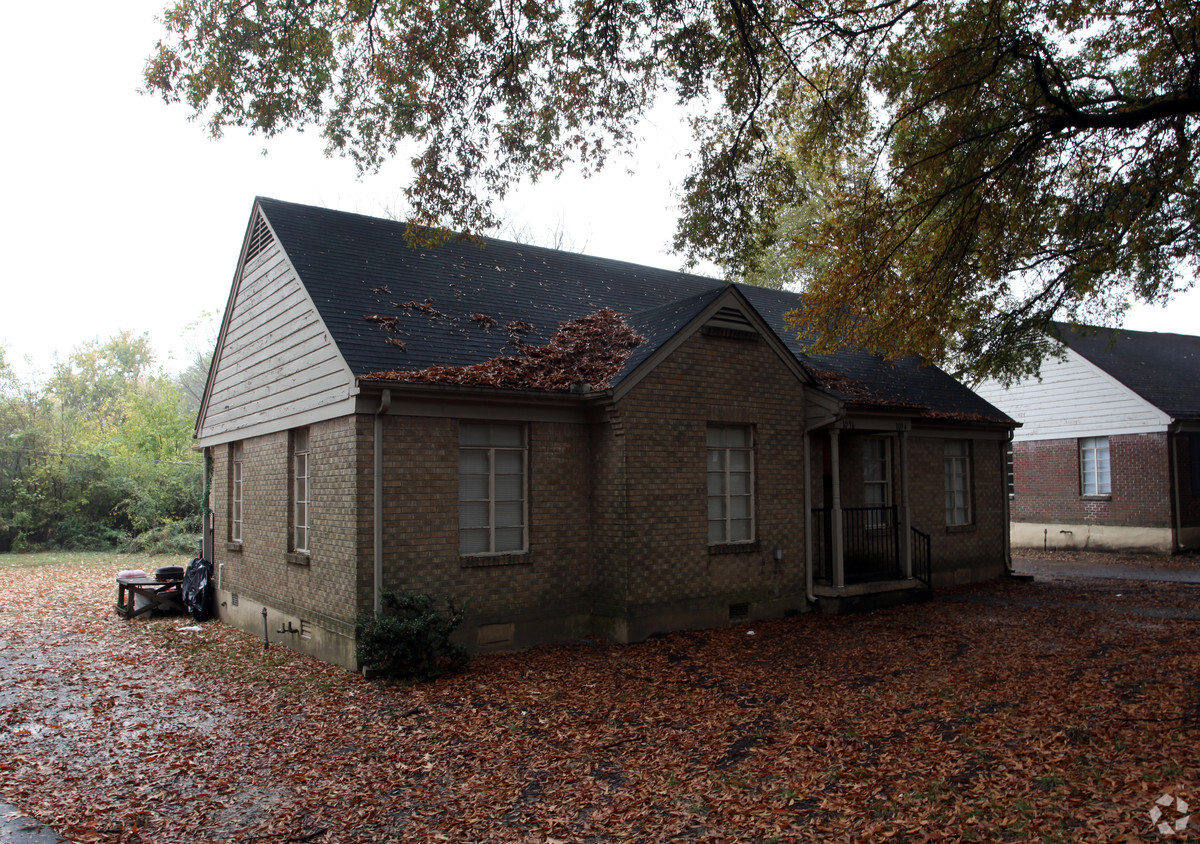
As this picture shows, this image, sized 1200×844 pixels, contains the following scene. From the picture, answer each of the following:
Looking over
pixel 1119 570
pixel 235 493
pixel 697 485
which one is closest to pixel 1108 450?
pixel 1119 570

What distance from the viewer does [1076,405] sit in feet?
76.9

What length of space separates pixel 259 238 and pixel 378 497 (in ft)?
21.5

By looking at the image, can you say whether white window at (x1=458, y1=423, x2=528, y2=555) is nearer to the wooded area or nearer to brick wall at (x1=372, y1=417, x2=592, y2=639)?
brick wall at (x1=372, y1=417, x2=592, y2=639)

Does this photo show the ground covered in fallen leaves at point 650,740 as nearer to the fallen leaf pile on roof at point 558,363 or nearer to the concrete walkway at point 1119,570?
the fallen leaf pile on roof at point 558,363

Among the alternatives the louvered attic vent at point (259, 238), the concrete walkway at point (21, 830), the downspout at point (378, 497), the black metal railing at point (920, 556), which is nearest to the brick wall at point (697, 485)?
the downspout at point (378, 497)

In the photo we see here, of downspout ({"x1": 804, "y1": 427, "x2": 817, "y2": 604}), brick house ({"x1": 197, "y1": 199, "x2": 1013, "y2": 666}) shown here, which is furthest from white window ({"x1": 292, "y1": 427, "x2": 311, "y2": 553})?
downspout ({"x1": 804, "y1": 427, "x2": 817, "y2": 604})

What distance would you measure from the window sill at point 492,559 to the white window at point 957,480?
10063mm

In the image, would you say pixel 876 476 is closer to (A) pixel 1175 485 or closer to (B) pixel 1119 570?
(B) pixel 1119 570

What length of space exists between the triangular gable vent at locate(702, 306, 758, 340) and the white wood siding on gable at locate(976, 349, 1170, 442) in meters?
13.5

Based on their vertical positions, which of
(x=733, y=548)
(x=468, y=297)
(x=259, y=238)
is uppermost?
(x=259, y=238)

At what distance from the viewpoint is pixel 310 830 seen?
5.57 metres

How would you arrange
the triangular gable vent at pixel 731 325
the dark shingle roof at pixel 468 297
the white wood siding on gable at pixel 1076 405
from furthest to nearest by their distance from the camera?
the white wood siding on gable at pixel 1076 405 < the triangular gable vent at pixel 731 325 < the dark shingle roof at pixel 468 297

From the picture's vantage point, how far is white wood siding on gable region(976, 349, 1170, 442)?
22.0m

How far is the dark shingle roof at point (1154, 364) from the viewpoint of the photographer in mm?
22109
